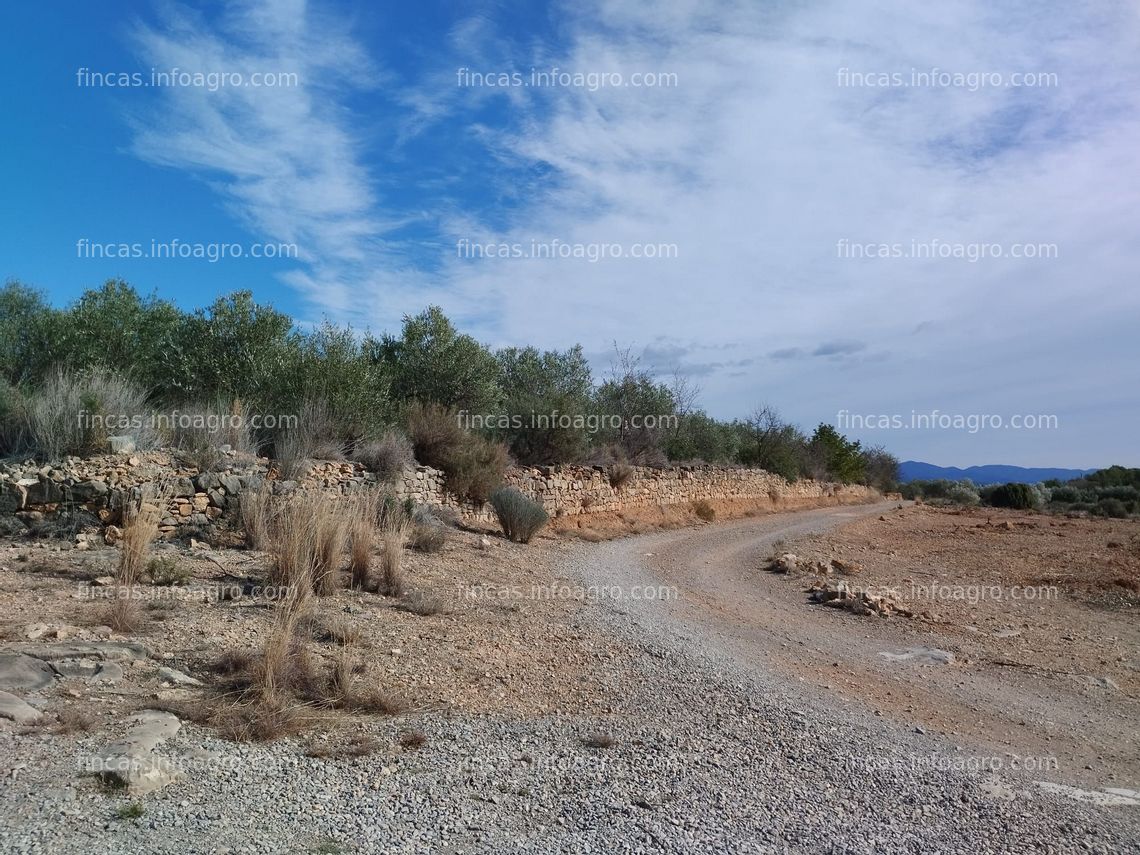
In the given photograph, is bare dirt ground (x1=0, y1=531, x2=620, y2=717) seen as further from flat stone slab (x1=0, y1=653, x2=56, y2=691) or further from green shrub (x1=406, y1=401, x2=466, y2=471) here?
green shrub (x1=406, y1=401, x2=466, y2=471)

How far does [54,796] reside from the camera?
3.78 metres

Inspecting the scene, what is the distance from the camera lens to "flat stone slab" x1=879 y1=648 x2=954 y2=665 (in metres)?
8.12

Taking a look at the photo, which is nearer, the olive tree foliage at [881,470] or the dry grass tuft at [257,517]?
the dry grass tuft at [257,517]

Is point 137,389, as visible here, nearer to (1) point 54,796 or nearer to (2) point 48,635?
(2) point 48,635

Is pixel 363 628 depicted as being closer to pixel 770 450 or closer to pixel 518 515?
pixel 518 515

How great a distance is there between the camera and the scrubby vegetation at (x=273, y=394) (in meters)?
12.7

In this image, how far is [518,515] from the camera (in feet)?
51.3

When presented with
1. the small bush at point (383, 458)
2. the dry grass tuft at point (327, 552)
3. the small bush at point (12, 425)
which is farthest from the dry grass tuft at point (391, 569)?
the small bush at point (12, 425)

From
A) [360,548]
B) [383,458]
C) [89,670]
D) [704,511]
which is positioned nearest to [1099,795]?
[89,670]

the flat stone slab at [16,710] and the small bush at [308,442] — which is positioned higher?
the small bush at [308,442]

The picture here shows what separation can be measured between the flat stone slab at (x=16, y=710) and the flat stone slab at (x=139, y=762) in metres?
0.60

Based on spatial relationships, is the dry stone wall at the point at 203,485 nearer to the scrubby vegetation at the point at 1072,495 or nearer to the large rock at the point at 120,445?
the large rock at the point at 120,445

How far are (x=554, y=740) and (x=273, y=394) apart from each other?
43.3ft

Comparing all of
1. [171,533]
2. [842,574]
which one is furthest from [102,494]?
[842,574]
